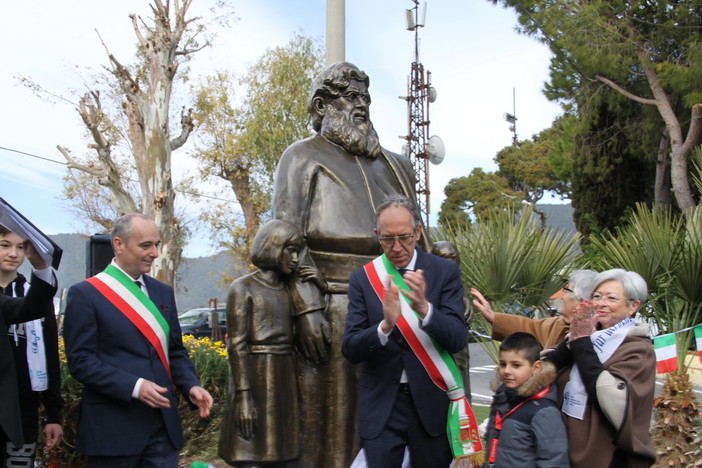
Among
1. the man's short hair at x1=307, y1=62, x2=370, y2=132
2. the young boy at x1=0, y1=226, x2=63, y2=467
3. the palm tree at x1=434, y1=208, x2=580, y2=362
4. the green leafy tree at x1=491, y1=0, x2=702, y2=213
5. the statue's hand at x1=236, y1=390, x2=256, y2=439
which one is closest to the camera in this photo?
the young boy at x1=0, y1=226, x2=63, y2=467

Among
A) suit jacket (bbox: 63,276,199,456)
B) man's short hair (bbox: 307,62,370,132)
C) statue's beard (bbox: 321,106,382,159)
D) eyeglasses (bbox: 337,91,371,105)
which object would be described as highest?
man's short hair (bbox: 307,62,370,132)

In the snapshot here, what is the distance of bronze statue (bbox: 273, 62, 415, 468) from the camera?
3.58m

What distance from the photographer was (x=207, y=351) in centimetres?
751

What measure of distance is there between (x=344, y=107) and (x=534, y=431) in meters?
2.09

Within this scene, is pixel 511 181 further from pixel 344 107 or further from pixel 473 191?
pixel 344 107

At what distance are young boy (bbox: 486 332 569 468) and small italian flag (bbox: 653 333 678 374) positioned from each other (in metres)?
2.82

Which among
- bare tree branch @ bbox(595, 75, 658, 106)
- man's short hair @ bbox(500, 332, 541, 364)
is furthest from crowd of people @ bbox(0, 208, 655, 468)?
bare tree branch @ bbox(595, 75, 658, 106)

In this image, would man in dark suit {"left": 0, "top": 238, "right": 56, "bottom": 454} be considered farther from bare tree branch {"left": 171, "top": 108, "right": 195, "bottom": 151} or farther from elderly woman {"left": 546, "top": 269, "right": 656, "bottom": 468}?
bare tree branch {"left": 171, "top": 108, "right": 195, "bottom": 151}

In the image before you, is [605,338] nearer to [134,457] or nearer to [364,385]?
[364,385]

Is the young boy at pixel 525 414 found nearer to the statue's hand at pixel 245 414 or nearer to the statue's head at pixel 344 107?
the statue's hand at pixel 245 414

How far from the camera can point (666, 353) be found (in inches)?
209

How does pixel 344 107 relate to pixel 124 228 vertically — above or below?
above

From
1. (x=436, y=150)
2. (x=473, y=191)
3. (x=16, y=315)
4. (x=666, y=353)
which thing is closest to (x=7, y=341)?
(x=16, y=315)

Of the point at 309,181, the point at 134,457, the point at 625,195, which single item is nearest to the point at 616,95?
the point at 625,195
